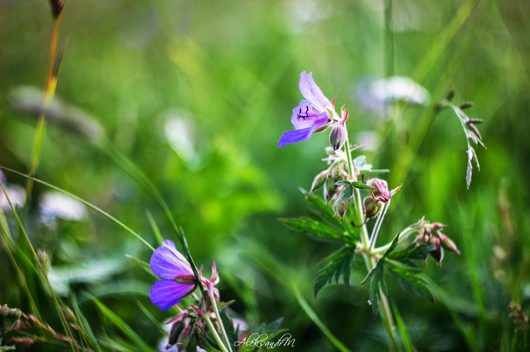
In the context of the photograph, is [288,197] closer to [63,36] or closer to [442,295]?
[442,295]

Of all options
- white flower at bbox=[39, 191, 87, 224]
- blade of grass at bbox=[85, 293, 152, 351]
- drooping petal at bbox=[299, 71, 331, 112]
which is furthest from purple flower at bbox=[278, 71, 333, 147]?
white flower at bbox=[39, 191, 87, 224]

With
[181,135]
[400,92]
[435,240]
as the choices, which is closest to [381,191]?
[435,240]

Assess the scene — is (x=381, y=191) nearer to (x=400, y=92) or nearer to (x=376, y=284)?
(x=376, y=284)

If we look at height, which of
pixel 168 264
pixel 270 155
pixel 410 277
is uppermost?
pixel 168 264

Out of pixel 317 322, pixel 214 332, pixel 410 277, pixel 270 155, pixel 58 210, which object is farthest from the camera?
pixel 270 155

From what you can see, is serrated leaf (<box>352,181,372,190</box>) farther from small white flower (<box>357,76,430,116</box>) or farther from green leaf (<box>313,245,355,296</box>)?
small white flower (<box>357,76,430,116</box>)

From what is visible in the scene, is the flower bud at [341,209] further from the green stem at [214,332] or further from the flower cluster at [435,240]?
the green stem at [214,332]

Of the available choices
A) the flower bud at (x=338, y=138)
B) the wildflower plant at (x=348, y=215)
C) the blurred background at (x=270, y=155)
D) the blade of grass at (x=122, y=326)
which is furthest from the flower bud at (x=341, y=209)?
the blade of grass at (x=122, y=326)
